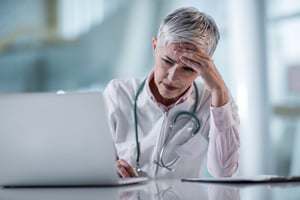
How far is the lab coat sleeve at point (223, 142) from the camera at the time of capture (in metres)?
1.65

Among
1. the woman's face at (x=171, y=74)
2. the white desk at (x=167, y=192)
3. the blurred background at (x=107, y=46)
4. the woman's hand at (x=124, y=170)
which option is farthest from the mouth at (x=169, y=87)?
the blurred background at (x=107, y=46)

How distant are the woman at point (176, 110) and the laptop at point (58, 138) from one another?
0.54 metres

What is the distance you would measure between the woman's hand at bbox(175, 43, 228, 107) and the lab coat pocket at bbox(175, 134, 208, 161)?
0.16 m

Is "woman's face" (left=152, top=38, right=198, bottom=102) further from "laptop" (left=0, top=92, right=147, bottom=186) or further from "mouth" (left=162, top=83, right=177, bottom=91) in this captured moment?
"laptop" (left=0, top=92, right=147, bottom=186)

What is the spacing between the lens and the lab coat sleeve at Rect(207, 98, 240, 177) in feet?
5.41

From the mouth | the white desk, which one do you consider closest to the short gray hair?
the mouth

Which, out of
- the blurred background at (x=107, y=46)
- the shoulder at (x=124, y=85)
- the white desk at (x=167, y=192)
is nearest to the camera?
the white desk at (x=167, y=192)

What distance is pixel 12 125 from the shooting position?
45.4 inches

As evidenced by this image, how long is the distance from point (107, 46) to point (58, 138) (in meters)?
2.86

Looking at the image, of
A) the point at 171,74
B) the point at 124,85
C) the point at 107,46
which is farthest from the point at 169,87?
the point at 107,46

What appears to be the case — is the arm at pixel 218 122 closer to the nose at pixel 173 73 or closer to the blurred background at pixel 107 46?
the nose at pixel 173 73

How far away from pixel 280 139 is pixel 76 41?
4.55ft

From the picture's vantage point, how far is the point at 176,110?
183cm

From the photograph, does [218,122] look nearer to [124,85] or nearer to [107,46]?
[124,85]
